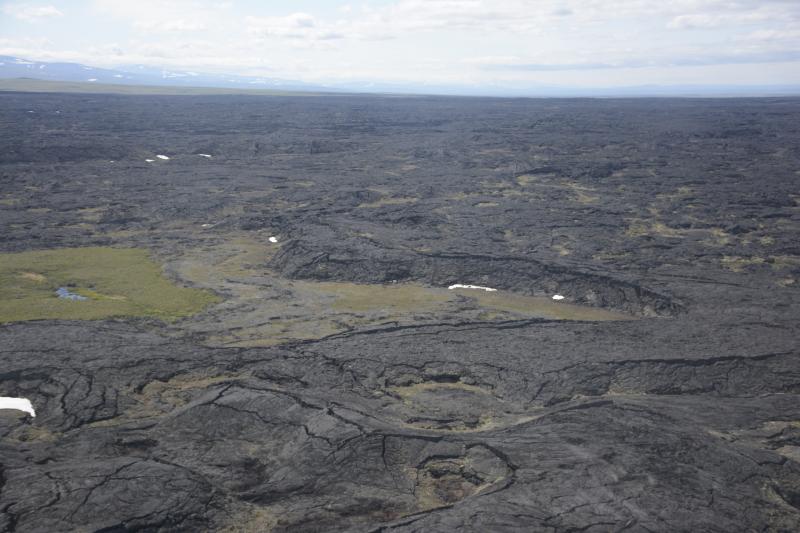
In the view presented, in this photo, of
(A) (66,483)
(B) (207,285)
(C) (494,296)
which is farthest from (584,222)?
(A) (66,483)

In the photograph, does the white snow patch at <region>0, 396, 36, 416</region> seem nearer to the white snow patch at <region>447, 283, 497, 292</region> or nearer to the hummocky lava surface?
the hummocky lava surface

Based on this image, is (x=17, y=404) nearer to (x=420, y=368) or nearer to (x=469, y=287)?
(x=420, y=368)

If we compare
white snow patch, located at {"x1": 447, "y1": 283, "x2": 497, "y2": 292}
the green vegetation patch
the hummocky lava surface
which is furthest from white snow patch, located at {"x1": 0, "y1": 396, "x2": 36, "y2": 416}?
white snow patch, located at {"x1": 447, "y1": 283, "x2": 497, "y2": 292}

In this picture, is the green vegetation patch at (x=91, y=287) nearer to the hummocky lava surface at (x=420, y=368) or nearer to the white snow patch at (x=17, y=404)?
the hummocky lava surface at (x=420, y=368)

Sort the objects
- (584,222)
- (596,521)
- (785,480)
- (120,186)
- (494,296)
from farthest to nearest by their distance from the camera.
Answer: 1. (120,186)
2. (584,222)
3. (494,296)
4. (785,480)
5. (596,521)

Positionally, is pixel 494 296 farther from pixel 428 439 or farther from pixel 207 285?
pixel 428 439

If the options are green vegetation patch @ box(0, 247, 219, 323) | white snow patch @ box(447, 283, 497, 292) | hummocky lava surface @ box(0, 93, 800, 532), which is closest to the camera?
Answer: hummocky lava surface @ box(0, 93, 800, 532)

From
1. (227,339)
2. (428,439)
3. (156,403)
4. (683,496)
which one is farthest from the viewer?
(227,339)
